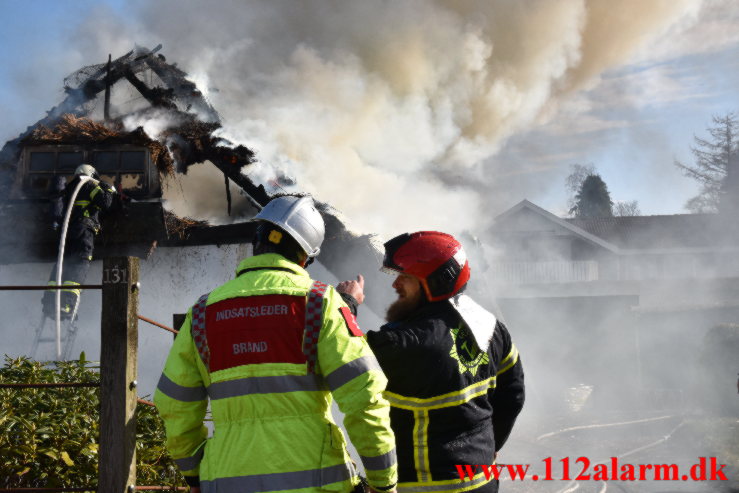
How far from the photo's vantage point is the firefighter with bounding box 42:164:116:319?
Result: 7105mm

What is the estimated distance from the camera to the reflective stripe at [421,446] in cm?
236

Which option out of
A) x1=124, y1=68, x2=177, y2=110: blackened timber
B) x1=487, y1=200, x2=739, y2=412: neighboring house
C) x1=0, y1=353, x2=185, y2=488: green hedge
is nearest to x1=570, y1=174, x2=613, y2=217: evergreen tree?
x1=487, y1=200, x2=739, y2=412: neighboring house

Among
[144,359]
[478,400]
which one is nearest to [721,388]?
[144,359]

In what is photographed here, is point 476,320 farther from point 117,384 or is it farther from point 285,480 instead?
point 117,384

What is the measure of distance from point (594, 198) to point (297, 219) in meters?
45.3

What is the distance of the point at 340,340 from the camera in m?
2.10

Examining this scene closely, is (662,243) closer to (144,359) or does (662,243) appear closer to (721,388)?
(721,388)

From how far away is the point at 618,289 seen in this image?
2509 centimetres

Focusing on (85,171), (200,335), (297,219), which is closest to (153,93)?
(85,171)

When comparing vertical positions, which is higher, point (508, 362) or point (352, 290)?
point (352, 290)

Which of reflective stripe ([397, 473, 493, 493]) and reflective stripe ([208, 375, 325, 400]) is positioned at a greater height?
reflective stripe ([208, 375, 325, 400])

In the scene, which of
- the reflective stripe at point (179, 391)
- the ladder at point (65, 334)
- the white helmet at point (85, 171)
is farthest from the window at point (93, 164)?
the reflective stripe at point (179, 391)

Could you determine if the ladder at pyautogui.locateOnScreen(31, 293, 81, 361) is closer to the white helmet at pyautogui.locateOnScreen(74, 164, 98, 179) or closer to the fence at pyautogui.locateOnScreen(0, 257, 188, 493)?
the white helmet at pyautogui.locateOnScreen(74, 164, 98, 179)

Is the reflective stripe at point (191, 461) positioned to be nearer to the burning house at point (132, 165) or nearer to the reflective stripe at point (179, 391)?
the reflective stripe at point (179, 391)
